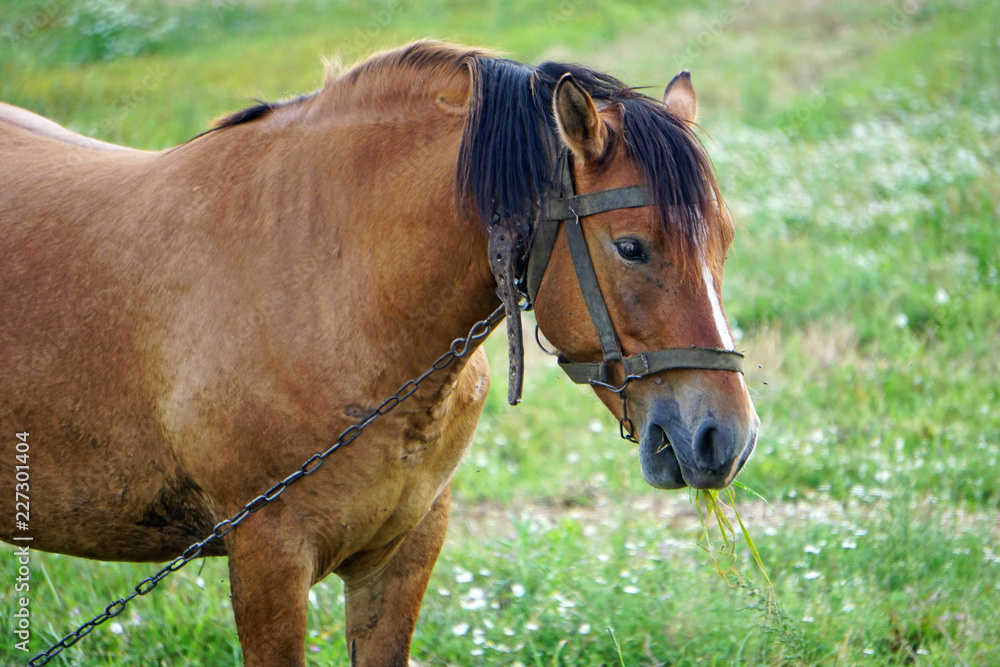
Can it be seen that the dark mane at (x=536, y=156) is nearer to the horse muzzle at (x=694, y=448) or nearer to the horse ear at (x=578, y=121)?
the horse ear at (x=578, y=121)

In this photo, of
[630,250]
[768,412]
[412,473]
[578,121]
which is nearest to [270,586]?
[412,473]

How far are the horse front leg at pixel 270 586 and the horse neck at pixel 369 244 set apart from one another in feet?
1.58

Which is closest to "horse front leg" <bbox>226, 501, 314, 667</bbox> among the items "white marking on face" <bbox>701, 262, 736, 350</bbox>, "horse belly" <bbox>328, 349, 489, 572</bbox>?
"horse belly" <bbox>328, 349, 489, 572</bbox>

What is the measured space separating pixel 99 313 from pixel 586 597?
2.13 m

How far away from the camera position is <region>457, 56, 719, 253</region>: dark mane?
1.96 m

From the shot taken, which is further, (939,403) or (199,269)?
(939,403)

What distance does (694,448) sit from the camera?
1880 mm

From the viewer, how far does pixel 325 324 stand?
214 centimetres

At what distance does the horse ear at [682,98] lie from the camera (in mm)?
2418

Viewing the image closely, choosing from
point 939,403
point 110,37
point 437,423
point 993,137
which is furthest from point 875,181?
point 110,37

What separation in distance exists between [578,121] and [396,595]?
1544 millimetres

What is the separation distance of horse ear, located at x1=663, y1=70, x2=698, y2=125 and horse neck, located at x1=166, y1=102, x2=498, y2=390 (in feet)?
2.27

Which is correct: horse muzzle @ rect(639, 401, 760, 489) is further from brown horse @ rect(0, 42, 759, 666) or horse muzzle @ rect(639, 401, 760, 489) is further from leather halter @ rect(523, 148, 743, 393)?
leather halter @ rect(523, 148, 743, 393)

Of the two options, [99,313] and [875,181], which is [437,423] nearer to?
[99,313]
